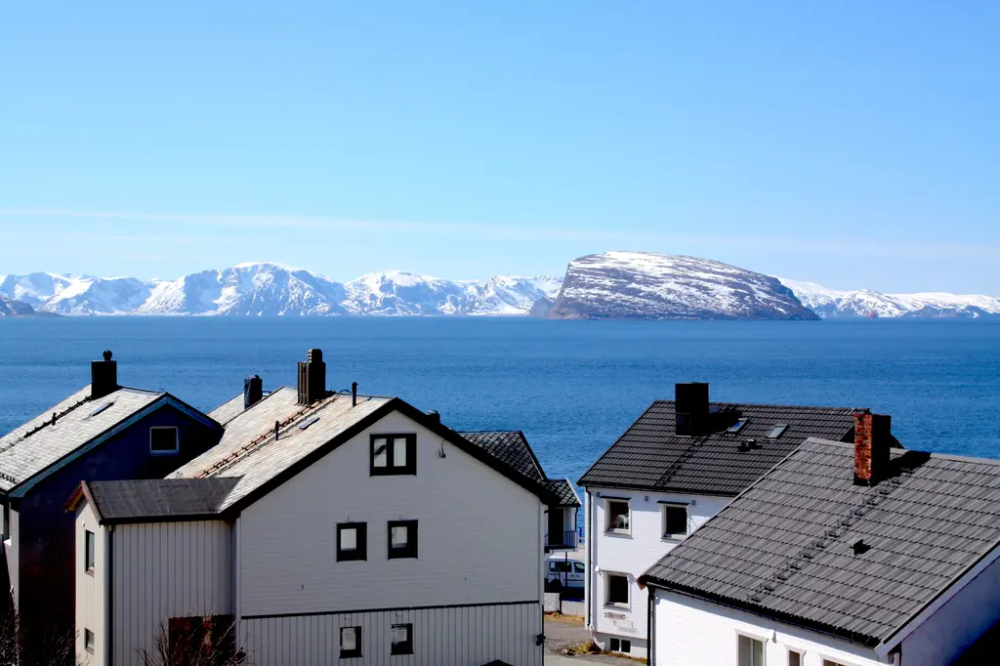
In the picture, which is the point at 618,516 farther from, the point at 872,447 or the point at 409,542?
the point at 872,447

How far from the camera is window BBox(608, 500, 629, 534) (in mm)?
44812

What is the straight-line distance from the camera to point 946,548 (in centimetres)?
2406

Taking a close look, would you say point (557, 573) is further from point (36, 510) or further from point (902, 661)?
point (902, 661)

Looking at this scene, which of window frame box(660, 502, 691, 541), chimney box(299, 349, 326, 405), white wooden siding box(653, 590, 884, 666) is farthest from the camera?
→ window frame box(660, 502, 691, 541)

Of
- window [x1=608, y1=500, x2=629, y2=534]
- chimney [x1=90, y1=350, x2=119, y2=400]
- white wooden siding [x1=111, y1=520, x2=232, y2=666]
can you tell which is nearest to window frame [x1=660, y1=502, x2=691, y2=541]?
window [x1=608, y1=500, x2=629, y2=534]

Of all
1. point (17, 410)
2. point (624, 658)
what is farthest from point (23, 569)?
point (17, 410)

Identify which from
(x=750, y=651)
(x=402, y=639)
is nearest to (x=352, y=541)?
(x=402, y=639)

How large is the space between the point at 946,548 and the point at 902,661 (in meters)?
2.37

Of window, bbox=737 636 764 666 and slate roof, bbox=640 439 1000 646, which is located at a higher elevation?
slate roof, bbox=640 439 1000 646

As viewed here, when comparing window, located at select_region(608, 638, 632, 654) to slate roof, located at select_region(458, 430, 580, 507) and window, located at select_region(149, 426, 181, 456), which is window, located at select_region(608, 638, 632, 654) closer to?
slate roof, located at select_region(458, 430, 580, 507)

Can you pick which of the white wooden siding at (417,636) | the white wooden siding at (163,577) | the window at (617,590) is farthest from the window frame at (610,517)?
the white wooden siding at (163,577)

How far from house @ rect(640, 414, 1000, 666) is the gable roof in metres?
16.3

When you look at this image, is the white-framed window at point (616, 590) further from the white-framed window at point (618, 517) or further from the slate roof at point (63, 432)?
the slate roof at point (63, 432)

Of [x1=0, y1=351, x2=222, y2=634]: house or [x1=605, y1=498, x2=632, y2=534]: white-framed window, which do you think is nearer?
[x1=0, y1=351, x2=222, y2=634]: house
